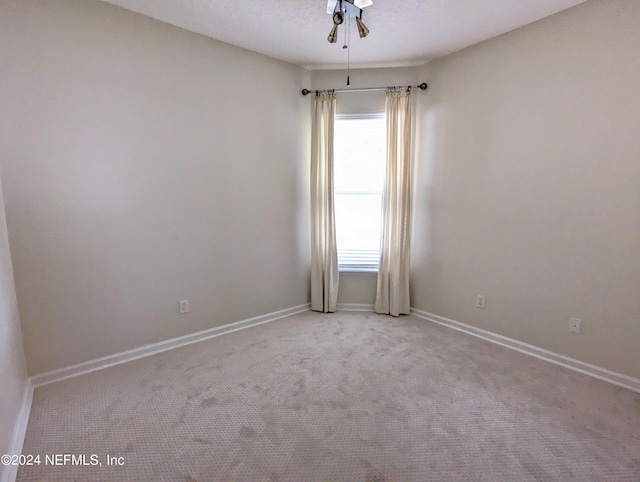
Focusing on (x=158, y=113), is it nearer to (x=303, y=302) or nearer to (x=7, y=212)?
(x=7, y=212)

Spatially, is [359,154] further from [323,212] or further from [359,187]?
[323,212]

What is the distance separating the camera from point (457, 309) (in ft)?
10.6

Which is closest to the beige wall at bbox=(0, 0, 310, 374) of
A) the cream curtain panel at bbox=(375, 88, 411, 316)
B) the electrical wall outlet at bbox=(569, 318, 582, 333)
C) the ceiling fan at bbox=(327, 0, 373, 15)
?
the cream curtain panel at bbox=(375, 88, 411, 316)

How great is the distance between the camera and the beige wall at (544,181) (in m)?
2.19

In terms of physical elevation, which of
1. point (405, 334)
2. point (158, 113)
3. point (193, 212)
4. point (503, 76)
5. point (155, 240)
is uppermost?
point (503, 76)

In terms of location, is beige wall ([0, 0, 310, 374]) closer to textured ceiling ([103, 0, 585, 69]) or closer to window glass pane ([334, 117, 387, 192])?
textured ceiling ([103, 0, 585, 69])

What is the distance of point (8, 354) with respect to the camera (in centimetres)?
172

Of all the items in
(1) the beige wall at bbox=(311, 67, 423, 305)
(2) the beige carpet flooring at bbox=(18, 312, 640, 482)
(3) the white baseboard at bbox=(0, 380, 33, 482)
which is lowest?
(2) the beige carpet flooring at bbox=(18, 312, 640, 482)

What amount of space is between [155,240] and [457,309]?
2936 mm

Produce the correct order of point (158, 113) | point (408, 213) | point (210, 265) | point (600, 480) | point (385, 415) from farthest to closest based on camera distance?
point (408, 213), point (210, 265), point (158, 113), point (385, 415), point (600, 480)

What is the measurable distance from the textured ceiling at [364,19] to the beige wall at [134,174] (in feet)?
0.70

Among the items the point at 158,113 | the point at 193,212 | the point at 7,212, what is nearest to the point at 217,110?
the point at 158,113

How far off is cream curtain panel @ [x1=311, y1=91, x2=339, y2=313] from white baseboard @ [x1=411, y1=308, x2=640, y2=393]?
3.73ft

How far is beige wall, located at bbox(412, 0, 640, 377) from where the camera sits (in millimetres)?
2189
